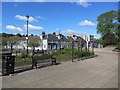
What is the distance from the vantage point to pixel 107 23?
43188 mm

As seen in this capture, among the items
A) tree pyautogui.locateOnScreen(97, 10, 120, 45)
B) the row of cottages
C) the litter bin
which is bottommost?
the litter bin

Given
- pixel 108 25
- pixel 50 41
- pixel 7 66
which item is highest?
pixel 108 25

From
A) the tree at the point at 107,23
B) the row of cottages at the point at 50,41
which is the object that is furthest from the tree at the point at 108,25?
the row of cottages at the point at 50,41

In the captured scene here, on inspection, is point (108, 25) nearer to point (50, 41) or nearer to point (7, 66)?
point (50, 41)

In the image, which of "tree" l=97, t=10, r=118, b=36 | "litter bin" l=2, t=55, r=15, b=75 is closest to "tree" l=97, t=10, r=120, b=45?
"tree" l=97, t=10, r=118, b=36

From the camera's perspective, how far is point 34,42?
90.2ft

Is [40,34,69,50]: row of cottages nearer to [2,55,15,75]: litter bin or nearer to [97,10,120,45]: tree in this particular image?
[97,10,120,45]: tree

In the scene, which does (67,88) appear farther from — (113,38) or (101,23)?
(101,23)

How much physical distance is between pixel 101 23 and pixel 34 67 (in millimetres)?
44197

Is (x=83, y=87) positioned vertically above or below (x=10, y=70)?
below

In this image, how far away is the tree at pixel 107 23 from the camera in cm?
4241

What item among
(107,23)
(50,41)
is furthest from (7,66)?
(107,23)

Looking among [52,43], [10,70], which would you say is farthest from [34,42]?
[10,70]

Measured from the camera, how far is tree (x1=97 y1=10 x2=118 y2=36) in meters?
42.4
